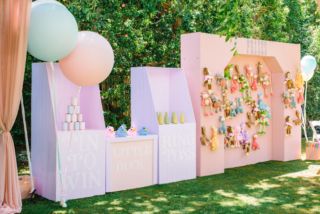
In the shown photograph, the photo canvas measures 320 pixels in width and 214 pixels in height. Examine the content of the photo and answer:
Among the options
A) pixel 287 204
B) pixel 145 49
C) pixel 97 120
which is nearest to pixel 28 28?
pixel 97 120

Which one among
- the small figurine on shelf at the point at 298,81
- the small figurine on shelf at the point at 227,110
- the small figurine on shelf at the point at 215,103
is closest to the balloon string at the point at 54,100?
the small figurine on shelf at the point at 215,103

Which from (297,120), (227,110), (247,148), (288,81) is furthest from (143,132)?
(297,120)

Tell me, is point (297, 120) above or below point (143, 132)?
above

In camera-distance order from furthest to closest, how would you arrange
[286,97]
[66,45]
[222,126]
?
1. [286,97]
2. [222,126]
3. [66,45]

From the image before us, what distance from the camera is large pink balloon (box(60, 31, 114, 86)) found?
5105 mm

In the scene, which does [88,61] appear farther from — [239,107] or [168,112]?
[239,107]

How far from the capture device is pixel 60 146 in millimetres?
5297

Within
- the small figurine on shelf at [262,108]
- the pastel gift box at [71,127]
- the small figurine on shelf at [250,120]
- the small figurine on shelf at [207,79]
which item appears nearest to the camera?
the pastel gift box at [71,127]

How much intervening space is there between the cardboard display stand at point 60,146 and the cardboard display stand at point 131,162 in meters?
0.17

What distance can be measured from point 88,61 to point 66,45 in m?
0.32

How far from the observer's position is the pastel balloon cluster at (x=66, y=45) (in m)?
4.80

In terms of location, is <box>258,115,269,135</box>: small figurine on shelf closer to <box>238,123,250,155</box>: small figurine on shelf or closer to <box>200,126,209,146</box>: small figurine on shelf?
<box>238,123,250,155</box>: small figurine on shelf

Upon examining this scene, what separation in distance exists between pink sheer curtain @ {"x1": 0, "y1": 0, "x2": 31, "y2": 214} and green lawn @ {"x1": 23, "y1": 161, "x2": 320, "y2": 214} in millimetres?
329

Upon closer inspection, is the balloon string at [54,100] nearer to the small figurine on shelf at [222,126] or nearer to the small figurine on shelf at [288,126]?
the small figurine on shelf at [222,126]
